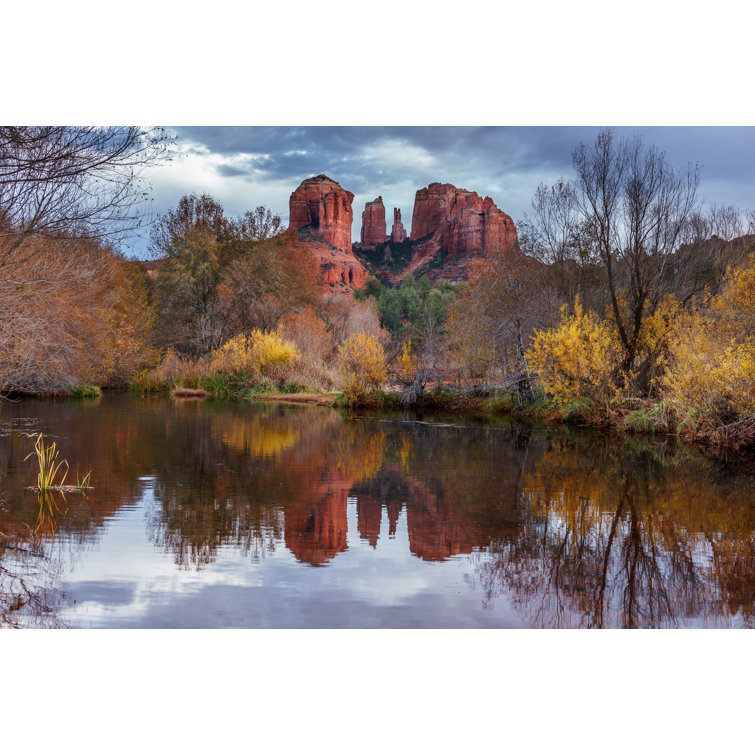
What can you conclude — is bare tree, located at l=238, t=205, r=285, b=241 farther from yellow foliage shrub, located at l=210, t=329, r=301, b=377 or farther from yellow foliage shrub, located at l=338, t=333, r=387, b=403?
yellow foliage shrub, located at l=338, t=333, r=387, b=403

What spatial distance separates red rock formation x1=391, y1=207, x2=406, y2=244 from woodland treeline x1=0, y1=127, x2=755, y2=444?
54851 millimetres

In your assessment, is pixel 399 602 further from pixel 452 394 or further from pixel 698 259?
pixel 698 259

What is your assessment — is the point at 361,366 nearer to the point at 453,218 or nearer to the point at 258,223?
the point at 258,223

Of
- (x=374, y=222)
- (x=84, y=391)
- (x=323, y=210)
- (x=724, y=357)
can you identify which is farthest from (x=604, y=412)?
(x=374, y=222)

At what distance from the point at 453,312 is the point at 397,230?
71583 mm

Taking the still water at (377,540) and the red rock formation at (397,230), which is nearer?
the still water at (377,540)

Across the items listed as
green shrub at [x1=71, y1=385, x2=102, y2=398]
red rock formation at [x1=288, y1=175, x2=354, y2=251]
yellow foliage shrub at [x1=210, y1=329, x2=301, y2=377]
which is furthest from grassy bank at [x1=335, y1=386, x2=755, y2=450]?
red rock formation at [x1=288, y1=175, x2=354, y2=251]

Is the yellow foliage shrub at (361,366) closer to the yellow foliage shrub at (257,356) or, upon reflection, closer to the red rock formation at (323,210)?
the yellow foliage shrub at (257,356)

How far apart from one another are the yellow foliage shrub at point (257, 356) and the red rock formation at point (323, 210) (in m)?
47.4

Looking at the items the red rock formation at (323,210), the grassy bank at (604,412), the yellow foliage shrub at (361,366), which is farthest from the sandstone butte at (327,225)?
the grassy bank at (604,412)

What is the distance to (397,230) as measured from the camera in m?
90.8

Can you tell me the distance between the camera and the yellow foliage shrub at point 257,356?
25.0 m

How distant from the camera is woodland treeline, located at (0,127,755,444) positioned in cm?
808

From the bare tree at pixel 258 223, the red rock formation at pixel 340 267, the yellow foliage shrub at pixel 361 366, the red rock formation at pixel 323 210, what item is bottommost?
the yellow foliage shrub at pixel 361 366
